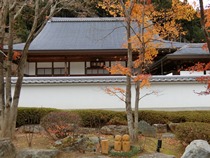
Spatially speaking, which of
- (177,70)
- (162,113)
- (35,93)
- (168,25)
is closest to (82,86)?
(35,93)

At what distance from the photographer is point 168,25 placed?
10258mm

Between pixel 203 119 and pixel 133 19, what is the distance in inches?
208

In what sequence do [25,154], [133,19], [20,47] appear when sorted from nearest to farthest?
[25,154] → [133,19] → [20,47]

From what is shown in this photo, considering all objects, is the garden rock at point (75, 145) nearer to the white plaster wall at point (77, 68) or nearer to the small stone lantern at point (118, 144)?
the small stone lantern at point (118, 144)

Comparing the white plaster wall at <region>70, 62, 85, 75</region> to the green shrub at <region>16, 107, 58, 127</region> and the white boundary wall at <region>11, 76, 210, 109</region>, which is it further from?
the green shrub at <region>16, 107, 58, 127</region>

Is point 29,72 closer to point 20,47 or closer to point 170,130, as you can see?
point 20,47

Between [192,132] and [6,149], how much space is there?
5679 mm

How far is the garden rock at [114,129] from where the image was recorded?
35.6ft

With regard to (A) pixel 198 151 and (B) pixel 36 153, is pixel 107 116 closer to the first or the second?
(B) pixel 36 153

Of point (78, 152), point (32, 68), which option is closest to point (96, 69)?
point (32, 68)

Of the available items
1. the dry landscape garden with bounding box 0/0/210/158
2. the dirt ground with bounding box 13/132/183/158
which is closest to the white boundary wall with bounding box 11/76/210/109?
the dry landscape garden with bounding box 0/0/210/158

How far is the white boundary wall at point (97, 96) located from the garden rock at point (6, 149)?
5.32m

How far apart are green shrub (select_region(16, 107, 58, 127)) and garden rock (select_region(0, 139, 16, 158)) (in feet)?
13.0

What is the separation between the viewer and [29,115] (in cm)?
1162
